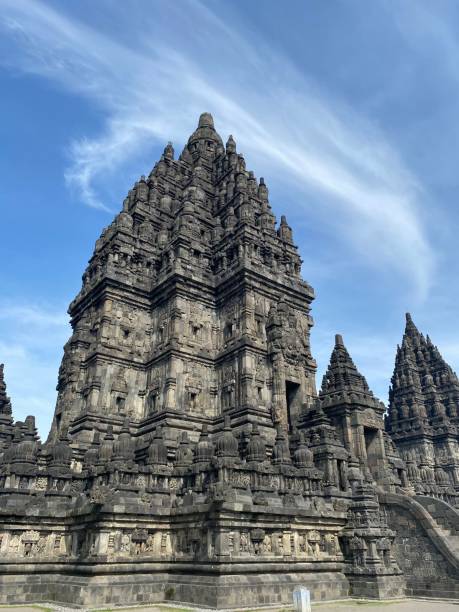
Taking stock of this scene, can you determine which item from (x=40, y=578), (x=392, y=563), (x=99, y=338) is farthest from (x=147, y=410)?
(x=392, y=563)

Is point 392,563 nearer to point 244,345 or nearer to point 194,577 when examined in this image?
point 194,577

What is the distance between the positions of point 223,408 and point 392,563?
15.3 meters

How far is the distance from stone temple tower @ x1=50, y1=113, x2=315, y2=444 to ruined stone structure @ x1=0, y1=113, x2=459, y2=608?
0.50 ft

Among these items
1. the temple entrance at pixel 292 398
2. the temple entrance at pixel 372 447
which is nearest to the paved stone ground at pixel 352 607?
the temple entrance at pixel 372 447

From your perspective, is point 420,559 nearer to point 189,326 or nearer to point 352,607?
point 352,607

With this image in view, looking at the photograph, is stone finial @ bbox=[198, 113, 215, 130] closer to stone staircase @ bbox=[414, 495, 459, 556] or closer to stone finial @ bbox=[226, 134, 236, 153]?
stone finial @ bbox=[226, 134, 236, 153]

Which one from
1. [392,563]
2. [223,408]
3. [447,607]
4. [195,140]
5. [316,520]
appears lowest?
[447,607]

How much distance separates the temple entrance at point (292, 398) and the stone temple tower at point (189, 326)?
0.08m

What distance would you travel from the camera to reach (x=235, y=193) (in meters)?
43.4

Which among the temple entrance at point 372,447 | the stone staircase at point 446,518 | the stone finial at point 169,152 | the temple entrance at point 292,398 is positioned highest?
the stone finial at point 169,152

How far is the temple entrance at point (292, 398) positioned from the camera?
3400 centimetres

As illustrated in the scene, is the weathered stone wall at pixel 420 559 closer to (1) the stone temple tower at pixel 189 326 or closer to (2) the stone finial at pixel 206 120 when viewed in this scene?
(1) the stone temple tower at pixel 189 326

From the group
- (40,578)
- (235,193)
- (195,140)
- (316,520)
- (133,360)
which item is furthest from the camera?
(195,140)

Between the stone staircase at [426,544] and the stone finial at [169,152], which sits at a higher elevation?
the stone finial at [169,152]
